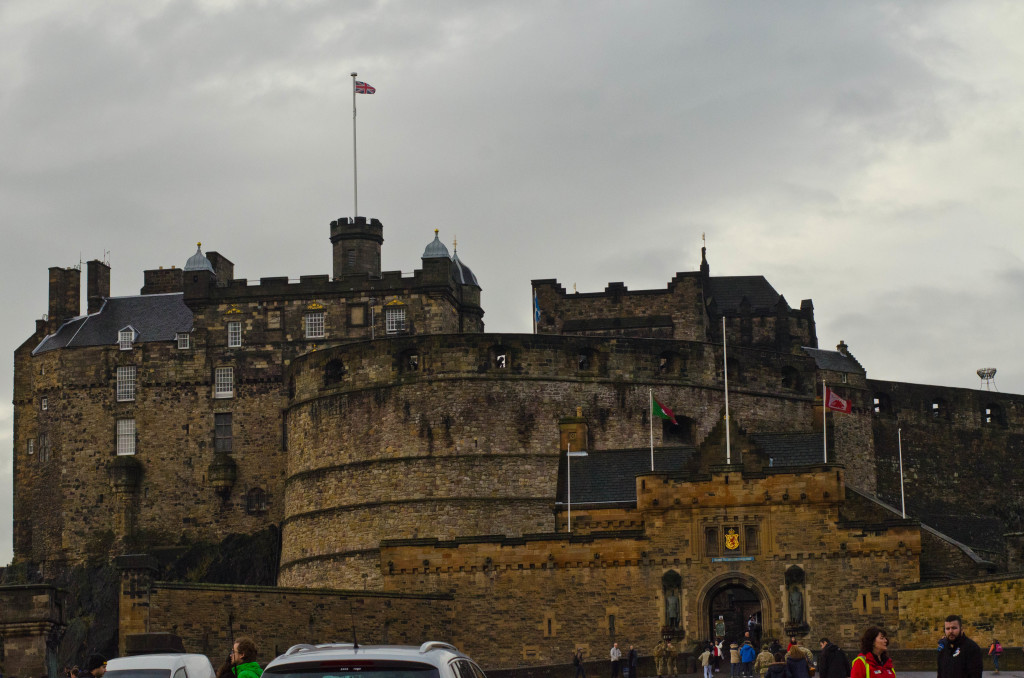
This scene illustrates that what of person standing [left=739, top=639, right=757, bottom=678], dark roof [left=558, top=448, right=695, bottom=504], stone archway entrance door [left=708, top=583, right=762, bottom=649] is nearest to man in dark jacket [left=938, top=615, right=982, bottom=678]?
person standing [left=739, top=639, right=757, bottom=678]

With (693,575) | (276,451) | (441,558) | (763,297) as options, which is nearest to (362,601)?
(441,558)

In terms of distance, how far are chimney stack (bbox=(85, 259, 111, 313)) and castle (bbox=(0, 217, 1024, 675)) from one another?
0.50 feet

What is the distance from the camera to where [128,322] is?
5891 cm

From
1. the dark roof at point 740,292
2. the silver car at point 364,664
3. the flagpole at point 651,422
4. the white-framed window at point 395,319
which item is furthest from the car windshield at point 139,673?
the dark roof at point 740,292

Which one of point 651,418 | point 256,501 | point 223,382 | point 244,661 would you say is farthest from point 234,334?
point 244,661

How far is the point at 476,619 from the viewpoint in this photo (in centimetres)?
3966

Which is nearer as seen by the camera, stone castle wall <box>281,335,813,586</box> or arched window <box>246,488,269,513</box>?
stone castle wall <box>281,335,813,586</box>

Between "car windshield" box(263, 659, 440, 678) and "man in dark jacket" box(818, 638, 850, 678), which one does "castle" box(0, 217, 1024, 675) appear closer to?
"man in dark jacket" box(818, 638, 850, 678)

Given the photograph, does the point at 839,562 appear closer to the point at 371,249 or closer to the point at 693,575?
the point at 693,575

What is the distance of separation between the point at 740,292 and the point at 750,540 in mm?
25626

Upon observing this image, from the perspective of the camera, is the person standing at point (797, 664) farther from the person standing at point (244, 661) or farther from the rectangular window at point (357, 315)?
the rectangular window at point (357, 315)

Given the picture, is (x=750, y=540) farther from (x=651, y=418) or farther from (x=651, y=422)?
(x=651, y=418)

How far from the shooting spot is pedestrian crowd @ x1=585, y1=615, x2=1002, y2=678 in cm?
1312

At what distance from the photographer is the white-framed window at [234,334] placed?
56281mm
